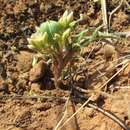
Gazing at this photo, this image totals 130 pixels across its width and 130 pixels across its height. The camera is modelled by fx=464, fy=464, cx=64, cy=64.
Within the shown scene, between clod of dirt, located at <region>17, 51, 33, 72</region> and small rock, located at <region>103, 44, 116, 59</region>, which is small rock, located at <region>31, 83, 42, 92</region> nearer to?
Result: clod of dirt, located at <region>17, 51, 33, 72</region>

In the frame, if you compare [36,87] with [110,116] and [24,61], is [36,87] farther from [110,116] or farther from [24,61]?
[110,116]

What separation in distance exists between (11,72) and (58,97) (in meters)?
0.28

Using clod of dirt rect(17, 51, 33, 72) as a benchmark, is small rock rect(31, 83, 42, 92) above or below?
below

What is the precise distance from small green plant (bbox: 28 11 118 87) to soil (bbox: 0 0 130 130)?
0.11 m

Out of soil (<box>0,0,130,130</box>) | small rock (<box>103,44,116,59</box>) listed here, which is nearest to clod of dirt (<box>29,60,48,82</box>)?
soil (<box>0,0,130,130</box>)

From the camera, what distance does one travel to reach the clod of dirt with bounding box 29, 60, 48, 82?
79.0 inches

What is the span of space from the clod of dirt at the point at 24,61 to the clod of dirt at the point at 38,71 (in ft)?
0.17

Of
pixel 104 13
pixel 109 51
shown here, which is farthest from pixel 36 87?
pixel 104 13

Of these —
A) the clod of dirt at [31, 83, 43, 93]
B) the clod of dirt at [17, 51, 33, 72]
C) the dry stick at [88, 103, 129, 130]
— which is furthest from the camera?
the clod of dirt at [17, 51, 33, 72]

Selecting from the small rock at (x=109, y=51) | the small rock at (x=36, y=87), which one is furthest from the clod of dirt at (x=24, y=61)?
the small rock at (x=109, y=51)

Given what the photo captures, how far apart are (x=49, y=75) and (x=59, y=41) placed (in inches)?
9.8

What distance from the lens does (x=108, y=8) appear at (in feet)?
7.52

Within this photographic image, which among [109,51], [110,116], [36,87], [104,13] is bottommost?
[110,116]

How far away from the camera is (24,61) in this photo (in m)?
2.09
